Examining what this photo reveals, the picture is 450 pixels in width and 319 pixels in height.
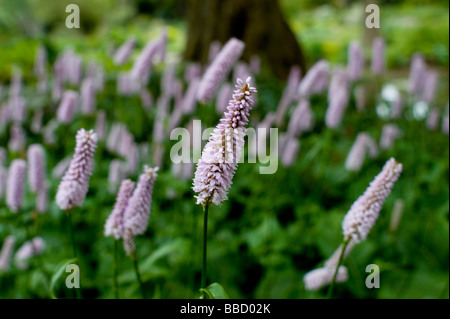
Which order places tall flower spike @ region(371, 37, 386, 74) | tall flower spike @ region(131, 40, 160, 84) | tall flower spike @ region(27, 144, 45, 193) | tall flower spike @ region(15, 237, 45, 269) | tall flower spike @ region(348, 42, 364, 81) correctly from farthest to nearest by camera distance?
tall flower spike @ region(371, 37, 386, 74) → tall flower spike @ region(348, 42, 364, 81) → tall flower spike @ region(131, 40, 160, 84) → tall flower spike @ region(15, 237, 45, 269) → tall flower spike @ region(27, 144, 45, 193)

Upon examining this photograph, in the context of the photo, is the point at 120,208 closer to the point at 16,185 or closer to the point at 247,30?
the point at 16,185

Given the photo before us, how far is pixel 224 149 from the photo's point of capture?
1248 millimetres

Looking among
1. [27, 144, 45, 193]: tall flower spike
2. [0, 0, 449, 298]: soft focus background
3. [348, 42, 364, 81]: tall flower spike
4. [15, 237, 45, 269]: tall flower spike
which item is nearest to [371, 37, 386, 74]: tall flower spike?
[348, 42, 364, 81]: tall flower spike

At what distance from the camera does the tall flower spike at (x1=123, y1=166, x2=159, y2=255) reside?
5.24 feet

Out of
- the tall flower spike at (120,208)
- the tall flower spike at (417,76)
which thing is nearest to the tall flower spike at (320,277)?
the tall flower spike at (120,208)

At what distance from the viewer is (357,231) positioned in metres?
1.66

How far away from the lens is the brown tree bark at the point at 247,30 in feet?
19.9

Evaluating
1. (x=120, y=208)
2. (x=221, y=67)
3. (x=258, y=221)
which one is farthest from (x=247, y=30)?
(x=120, y=208)

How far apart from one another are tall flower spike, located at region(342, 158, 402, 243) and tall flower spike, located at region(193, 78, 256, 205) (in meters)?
0.55

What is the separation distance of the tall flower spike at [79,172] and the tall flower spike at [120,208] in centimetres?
13

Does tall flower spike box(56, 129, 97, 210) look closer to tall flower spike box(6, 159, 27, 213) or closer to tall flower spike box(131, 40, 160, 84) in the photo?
tall flower spike box(6, 159, 27, 213)
